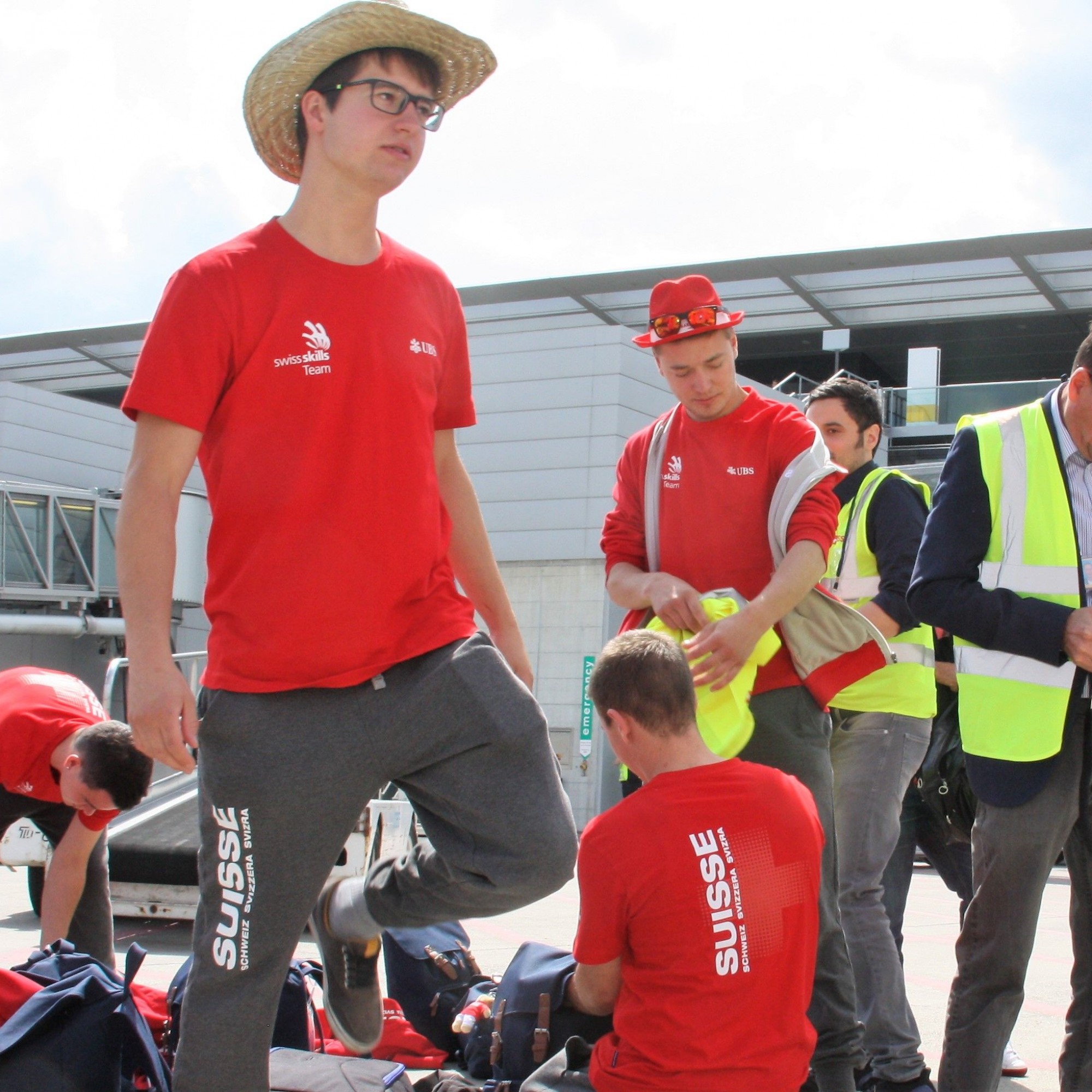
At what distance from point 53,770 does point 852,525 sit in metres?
3.04

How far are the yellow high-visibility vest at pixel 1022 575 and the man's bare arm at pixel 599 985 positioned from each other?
103 centimetres

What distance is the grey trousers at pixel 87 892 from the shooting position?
484cm

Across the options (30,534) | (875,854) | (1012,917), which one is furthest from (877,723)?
(30,534)

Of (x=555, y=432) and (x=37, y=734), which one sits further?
(x=555, y=432)

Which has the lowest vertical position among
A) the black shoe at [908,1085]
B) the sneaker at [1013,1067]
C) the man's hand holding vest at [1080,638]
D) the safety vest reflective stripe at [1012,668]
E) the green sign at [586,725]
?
the green sign at [586,725]

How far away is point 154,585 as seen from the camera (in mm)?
2287

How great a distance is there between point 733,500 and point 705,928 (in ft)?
3.86

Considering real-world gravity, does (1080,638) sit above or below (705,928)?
above

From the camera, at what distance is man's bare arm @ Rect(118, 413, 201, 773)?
2246 mm

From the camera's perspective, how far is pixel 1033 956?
6.57 metres

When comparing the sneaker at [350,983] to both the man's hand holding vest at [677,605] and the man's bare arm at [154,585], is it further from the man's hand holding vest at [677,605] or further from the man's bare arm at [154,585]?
the man's hand holding vest at [677,605]

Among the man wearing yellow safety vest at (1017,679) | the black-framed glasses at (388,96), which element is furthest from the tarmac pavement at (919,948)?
the black-framed glasses at (388,96)

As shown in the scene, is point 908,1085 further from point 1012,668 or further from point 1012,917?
point 1012,668

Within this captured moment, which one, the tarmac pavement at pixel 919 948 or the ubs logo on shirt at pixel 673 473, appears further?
the tarmac pavement at pixel 919 948
